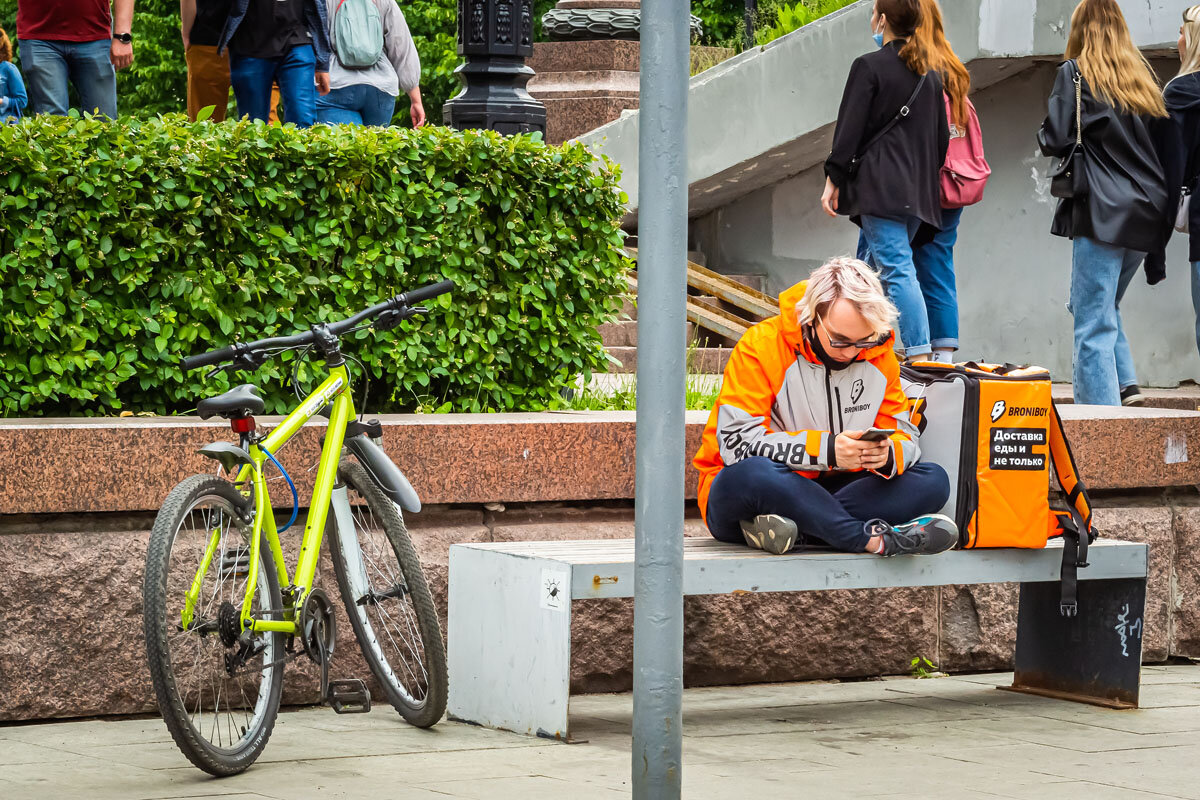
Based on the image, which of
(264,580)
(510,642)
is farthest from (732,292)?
(264,580)

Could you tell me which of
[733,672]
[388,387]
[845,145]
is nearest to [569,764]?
[733,672]

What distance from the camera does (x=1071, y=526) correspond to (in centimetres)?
574

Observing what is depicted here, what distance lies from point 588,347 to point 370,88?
11.8 feet

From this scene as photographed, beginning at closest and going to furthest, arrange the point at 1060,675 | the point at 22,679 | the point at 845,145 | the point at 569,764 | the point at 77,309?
the point at 569,764
the point at 22,679
the point at 77,309
the point at 1060,675
the point at 845,145

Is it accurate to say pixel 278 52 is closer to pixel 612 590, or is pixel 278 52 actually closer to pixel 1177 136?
pixel 1177 136

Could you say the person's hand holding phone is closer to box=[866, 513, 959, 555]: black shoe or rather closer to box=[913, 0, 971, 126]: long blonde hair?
box=[866, 513, 959, 555]: black shoe

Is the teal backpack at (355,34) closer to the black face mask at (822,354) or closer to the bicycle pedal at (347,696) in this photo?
the black face mask at (822,354)

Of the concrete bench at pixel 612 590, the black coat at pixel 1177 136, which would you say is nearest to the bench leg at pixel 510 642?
the concrete bench at pixel 612 590

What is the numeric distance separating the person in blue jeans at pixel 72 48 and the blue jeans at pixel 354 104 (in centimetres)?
109

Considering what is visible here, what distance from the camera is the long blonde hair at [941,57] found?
7.78 meters

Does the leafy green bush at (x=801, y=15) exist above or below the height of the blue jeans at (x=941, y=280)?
above

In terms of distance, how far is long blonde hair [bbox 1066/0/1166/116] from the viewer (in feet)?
25.4

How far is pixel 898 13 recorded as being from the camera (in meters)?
7.74

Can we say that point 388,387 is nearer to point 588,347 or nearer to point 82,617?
point 588,347
